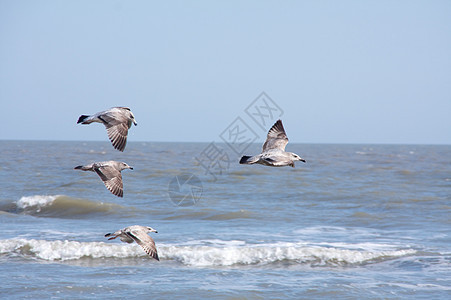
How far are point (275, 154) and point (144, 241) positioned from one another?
212cm

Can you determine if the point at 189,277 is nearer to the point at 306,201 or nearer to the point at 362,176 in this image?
the point at 306,201

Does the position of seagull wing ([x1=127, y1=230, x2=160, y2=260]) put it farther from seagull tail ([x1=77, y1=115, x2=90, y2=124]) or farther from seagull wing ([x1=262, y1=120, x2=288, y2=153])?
seagull wing ([x1=262, y1=120, x2=288, y2=153])

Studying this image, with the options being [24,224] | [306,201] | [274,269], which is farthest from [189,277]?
[306,201]

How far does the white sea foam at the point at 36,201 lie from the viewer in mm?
19656

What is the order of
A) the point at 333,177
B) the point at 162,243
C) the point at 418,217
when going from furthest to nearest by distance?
1. the point at 333,177
2. the point at 418,217
3. the point at 162,243

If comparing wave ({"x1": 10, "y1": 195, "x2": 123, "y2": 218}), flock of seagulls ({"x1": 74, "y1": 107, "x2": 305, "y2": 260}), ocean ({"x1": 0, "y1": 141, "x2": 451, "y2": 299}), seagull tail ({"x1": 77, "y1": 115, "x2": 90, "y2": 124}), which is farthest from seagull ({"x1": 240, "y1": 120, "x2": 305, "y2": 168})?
wave ({"x1": 10, "y1": 195, "x2": 123, "y2": 218})

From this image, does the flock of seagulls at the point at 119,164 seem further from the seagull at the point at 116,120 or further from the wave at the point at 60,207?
the wave at the point at 60,207

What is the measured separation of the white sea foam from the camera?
19656 mm

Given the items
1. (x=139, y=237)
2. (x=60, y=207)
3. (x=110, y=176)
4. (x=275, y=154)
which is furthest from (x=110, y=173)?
(x=60, y=207)

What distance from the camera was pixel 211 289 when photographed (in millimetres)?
9781

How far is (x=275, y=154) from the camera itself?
8062mm

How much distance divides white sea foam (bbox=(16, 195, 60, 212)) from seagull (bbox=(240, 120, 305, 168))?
41.4ft

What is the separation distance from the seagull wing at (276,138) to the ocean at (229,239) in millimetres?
2450

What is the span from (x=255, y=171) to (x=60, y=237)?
1818cm
